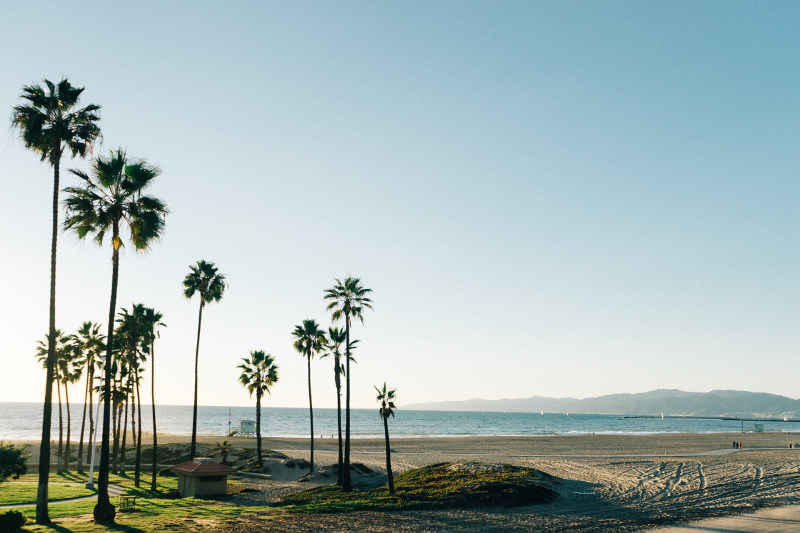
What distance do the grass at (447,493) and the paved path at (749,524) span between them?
9421mm

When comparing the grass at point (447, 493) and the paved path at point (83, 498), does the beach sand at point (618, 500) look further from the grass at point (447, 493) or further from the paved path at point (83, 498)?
the paved path at point (83, 498)

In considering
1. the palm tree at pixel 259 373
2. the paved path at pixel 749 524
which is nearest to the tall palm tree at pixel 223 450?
the palm tree at pixel 259 373

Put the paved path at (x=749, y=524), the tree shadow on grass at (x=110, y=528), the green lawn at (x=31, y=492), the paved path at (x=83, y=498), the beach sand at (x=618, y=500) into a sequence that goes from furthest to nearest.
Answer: the green lawn at (x=31, y=492), the paved path at (x=83, y=498), the beach sand at (x=618, y=500), the paved path at (x=749, y=524), the tree shadow on grass at (x=110, y=528)

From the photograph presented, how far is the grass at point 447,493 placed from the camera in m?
31.5

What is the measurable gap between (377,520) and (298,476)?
28389mm

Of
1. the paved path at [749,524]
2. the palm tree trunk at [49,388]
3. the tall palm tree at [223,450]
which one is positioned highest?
the palm tree trunk at [49,388]

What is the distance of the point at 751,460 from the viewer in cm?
5691

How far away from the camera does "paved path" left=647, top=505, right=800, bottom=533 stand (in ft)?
79.4

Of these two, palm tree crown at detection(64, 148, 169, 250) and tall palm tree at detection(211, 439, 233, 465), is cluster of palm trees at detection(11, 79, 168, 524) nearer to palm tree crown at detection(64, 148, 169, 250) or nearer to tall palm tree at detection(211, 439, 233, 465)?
palm tree crown at detection(64, 148, 169, 250)

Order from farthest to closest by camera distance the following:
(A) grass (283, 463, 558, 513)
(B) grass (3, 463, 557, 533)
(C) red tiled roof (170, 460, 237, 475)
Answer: (C) red tiled roof (170, 460, 237, 475) → (A) grass (283, 463, 558, 513) → (B) grass (3, 463, 557, 533)

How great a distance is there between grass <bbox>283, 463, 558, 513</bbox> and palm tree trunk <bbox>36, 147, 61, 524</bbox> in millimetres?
12619

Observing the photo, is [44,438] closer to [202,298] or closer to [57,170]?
[57,170]

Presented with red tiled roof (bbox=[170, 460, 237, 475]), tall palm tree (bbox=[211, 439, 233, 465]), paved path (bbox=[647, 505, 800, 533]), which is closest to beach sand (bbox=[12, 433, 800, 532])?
paved path (bbox=[647, 505, 800, 533])

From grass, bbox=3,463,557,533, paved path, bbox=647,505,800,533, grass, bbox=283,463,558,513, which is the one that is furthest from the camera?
grass, bbox=283,463,558,513
